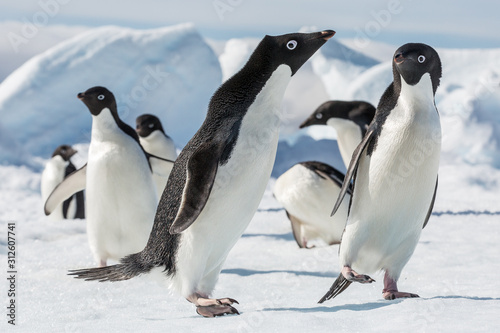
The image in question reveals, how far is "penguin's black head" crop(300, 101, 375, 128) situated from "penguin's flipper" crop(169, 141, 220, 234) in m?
2.60

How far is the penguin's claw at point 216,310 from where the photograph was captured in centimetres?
191

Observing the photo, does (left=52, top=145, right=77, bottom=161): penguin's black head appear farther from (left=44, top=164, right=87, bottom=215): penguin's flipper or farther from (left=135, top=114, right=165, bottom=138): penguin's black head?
(left=44, top=164, right=87, bottom=215): penguin's flipper

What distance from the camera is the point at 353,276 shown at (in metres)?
2.07

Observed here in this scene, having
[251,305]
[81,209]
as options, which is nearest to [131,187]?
[251,305]

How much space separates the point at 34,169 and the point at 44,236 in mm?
5751

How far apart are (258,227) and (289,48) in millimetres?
3079

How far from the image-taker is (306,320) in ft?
5.64

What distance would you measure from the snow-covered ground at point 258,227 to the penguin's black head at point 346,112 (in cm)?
89

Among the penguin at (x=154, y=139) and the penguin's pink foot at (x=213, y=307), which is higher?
the penguin's pink foot at (x=213, y=307)

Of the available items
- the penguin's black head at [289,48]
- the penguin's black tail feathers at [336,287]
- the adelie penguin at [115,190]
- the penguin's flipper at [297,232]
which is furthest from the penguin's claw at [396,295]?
the penguin's flipper at [297,232]

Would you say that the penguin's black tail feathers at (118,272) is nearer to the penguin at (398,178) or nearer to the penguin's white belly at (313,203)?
the penguin at (398,178)

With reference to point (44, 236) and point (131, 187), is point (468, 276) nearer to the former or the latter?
point (131, 187)

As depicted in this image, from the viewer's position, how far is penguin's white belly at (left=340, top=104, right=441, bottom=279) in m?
2.22

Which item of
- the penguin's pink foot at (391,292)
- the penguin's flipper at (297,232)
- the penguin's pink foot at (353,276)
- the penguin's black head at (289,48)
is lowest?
the penguin's flipper at (297,232)
